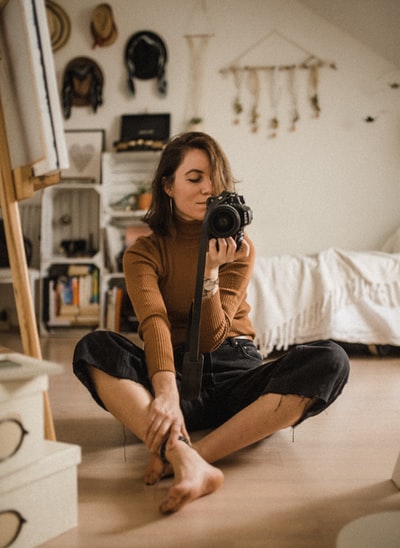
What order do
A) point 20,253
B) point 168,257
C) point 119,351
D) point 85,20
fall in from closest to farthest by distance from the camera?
point 20,253, point 119,351, point 168,257, point 85,20

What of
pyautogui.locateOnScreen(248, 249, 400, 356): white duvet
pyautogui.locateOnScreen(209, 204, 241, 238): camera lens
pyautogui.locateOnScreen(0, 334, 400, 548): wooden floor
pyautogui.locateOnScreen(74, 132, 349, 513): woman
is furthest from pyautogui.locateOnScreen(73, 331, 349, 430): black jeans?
pyautogui.locateOnScreen(248, 249, 400, 356): white duvet

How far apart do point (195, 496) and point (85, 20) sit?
3161 millimetres

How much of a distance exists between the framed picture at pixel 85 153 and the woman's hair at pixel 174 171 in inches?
79.7

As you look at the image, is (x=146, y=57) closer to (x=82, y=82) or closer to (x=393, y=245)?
(x=82, y=82)

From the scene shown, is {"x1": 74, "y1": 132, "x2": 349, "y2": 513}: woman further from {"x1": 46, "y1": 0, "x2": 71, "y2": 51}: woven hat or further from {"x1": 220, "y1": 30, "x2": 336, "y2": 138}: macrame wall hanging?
{"x1": 46, "y1": 0, "x2": 71, "y2": 51}: woven hat

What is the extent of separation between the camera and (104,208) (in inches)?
121

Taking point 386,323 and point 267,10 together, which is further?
point 267,10

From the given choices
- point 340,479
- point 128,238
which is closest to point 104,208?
point 128,238

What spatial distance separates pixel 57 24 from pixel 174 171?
245 cm

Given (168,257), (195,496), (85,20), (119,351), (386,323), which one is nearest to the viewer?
(195,496)

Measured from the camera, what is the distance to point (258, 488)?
99 centimetres

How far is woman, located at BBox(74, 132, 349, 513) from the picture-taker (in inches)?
38.9

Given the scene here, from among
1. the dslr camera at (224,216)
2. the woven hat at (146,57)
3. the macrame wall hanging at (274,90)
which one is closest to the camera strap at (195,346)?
the dslr camera at (224,216)

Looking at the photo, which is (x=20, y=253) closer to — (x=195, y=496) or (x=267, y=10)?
(x=195, y=496)
